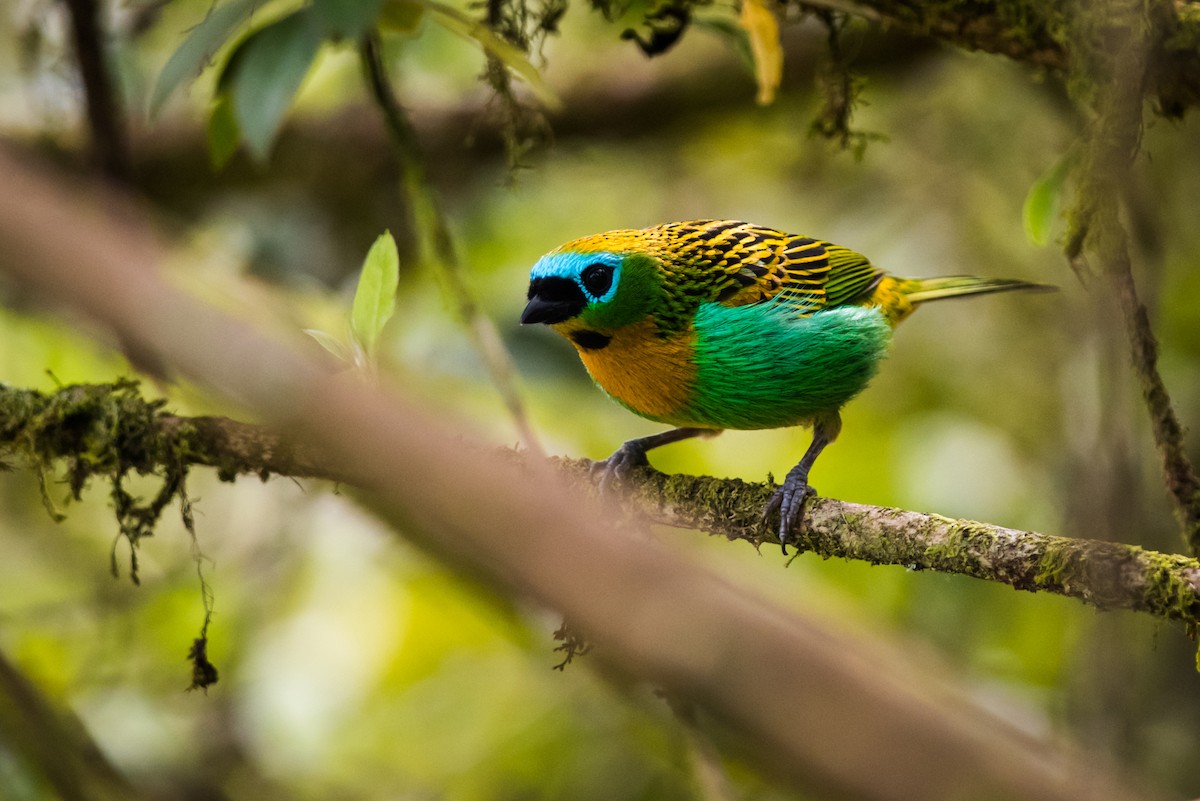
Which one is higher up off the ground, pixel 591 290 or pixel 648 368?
pixel 591 290

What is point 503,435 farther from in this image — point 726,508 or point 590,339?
point 726,508

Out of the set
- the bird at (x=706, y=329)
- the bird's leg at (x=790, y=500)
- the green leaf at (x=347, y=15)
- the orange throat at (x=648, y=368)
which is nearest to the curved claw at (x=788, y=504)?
the bird's leg at (x=790, y=500)

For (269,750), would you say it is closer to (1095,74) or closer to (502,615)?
(502,615)

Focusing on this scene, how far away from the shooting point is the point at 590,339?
3.55m

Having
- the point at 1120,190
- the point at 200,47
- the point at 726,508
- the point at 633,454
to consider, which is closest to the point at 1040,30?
the point at 1120,190

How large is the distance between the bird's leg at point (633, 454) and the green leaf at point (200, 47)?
1.43 m

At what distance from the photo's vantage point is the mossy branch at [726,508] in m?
2.09

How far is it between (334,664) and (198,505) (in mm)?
984

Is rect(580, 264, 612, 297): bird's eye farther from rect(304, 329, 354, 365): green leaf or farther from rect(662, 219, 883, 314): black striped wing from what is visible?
rect(304, 329, 354, 365): green leaf

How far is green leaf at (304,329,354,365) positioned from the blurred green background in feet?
3.04

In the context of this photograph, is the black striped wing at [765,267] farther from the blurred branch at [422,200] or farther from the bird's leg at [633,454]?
the blurred branch at [422,200]

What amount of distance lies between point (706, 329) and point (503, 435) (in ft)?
2.34

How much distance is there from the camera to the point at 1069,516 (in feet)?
11.7

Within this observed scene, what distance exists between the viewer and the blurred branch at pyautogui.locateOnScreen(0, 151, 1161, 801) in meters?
0.65
